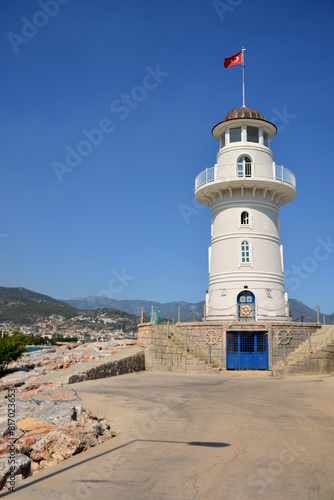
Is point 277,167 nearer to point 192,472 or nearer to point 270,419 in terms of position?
point 270,419

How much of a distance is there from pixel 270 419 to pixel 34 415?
438 centimetres

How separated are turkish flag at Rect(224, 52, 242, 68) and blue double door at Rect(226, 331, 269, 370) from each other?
616 inches

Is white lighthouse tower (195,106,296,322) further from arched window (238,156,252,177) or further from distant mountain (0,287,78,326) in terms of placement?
distant mountain (0,287,78,326)

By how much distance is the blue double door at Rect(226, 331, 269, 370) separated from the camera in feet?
68.9

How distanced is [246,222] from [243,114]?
633 centimetres

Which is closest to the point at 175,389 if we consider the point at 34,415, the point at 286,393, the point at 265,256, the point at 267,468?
the point at 286,393

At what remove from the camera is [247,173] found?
2416 cm

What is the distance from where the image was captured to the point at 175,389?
12289mm

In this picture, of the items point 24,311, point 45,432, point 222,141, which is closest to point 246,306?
point 222,141

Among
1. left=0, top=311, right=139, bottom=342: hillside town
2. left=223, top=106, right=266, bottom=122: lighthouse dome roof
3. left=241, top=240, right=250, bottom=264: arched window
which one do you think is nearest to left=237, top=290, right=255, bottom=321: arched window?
left=241, top=240, right=250, bottom=264: arched window

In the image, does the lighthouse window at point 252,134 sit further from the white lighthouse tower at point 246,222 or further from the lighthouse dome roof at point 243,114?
the lighthouse dome roof at point 243,114

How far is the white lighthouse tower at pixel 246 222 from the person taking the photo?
23.0 metres

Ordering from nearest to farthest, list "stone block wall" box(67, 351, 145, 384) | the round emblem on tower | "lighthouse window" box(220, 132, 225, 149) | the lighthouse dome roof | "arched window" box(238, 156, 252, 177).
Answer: "stone block wall" box(67, 351, 145, 384) → the round emblem on tower → "arched window" box(238, 156, 252, 177) → the lighthouse dome roof → "lighthouse window" box(220, 132, 225, 149)

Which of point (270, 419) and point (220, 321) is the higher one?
point (220, 321)
